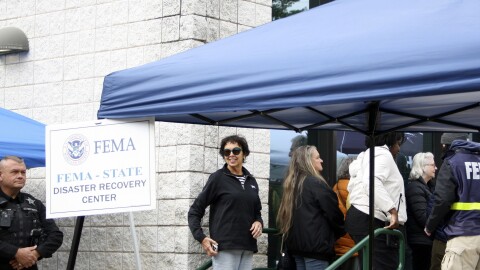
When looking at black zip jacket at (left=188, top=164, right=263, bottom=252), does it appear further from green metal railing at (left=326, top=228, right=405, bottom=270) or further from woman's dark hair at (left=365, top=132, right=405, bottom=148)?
woman's dark hair at (left=365, top=132, right=405, bottom=148)

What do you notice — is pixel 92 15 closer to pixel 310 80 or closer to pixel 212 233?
pixel 212 233

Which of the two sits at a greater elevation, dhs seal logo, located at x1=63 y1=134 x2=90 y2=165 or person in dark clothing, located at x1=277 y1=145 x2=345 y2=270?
dhs seal logo, located at x1=63 y1=134 x2=90 y2=165

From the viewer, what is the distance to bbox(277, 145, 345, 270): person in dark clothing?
28.8 ft

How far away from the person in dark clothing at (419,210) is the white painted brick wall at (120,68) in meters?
1.43

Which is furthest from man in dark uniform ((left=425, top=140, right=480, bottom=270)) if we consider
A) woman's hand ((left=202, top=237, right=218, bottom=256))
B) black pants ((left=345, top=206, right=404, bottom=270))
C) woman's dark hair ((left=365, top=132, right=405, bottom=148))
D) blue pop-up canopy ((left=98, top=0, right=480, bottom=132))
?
woman's hand ((left=202, top=237, right=218, bottom=256))

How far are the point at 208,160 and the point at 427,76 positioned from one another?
4.90 meters

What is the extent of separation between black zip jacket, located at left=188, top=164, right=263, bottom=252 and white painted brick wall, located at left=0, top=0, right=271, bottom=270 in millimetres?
899

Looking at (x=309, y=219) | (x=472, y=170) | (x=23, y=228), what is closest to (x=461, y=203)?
(x=472, y=170)

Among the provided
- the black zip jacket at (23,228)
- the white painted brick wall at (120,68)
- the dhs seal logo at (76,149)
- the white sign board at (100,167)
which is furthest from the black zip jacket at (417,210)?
the dhs seal logo at (76,149)

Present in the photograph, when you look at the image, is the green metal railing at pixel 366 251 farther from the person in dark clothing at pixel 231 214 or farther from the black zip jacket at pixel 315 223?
the person in dark clothing at pixel 231 214

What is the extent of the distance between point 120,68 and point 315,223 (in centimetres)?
266

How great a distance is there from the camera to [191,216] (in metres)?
8.42

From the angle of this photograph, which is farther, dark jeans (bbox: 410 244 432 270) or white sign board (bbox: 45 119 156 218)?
dark jeans (bbox: 410 244 432 270)

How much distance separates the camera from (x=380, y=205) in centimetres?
864
